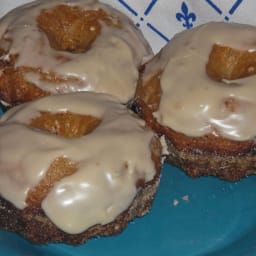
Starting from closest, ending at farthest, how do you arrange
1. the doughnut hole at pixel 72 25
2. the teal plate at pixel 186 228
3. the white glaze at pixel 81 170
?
1. the white glaze at pixel 81 170
2. the teal plate at pixel 186 228
3. the doughnut hole at pixel 72 25

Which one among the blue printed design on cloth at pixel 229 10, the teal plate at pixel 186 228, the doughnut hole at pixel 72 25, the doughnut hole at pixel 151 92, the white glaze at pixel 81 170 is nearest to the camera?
the white glaze at pixel 81 170

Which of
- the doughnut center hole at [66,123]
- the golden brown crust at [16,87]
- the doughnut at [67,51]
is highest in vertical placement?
the doughnut at [67,51]

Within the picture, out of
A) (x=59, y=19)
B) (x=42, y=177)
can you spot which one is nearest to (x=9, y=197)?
(x=42, y=177)

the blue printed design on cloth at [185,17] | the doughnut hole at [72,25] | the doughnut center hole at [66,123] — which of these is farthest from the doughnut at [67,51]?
the blue printed design on cloth at [185,17]

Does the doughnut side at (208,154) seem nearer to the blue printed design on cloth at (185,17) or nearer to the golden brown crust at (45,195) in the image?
the golden brown crust at (45,195)

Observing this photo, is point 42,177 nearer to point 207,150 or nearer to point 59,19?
point 207,150
